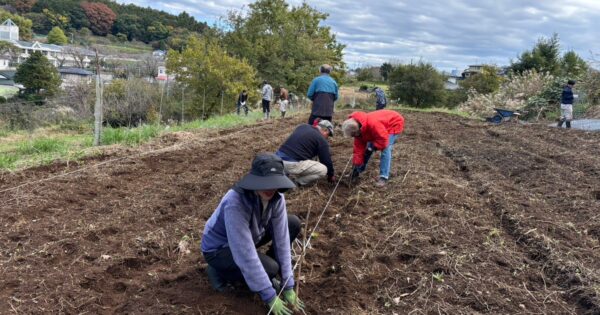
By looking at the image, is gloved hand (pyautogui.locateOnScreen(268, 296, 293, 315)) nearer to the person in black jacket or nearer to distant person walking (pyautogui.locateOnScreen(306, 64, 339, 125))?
the person in black jacket

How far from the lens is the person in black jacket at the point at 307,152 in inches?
215

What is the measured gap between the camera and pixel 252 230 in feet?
9.79

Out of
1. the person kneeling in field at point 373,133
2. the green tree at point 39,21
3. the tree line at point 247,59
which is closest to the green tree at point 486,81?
the tree line at point 247,59

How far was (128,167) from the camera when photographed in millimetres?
6785

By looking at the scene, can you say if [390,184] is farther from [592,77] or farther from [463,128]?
[592,77]

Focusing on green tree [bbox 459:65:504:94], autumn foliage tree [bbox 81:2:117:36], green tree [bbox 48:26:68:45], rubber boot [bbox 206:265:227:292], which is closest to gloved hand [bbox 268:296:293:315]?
rubber boot [bbox 206:265:227:292]

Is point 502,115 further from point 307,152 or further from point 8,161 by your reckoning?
point 8,161

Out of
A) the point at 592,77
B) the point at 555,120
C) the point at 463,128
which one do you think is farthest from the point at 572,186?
the point at 592,77

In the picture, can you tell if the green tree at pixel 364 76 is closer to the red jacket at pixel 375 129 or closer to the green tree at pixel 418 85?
the green tree at pixel 418 85

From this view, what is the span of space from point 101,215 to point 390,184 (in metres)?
3.46

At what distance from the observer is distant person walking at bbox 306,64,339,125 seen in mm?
7840

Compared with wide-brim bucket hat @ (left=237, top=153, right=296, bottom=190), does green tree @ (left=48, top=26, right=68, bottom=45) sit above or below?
above

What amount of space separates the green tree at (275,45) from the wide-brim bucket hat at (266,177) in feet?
91.0

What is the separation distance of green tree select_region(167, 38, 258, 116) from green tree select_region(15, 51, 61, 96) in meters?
9.73
